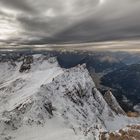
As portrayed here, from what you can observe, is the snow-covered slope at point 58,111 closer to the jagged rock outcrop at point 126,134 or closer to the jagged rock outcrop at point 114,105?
the jagged rock outcrop at point 114,105

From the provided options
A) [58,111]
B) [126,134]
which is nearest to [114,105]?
[58,111]

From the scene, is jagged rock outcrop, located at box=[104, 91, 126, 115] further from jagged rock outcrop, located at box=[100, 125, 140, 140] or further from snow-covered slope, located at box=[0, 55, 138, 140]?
jagged rock outcrop, located at box=[100, 125, 140, 140]

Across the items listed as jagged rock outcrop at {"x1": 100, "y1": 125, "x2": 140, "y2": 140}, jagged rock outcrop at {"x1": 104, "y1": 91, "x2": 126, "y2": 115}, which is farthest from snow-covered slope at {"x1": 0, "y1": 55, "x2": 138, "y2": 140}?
jagged rock outcrop at {"x1": 100, "y1": 125, "x2": 140, "y2": 140}

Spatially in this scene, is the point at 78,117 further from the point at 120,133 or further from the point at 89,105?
the point at 120,133

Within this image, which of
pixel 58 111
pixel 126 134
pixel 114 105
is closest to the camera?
pixel 126 134

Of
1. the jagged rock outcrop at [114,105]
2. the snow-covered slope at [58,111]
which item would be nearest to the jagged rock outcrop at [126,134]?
the snow-covered slope at [58,111]

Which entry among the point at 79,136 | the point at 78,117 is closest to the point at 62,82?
the point at 78,117

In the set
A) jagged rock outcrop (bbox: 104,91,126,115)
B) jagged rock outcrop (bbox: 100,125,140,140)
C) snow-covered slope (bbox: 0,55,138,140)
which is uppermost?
jagged rock outcrop (bbox: 100,125,140,140)

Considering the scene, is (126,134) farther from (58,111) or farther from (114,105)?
(114,105)
